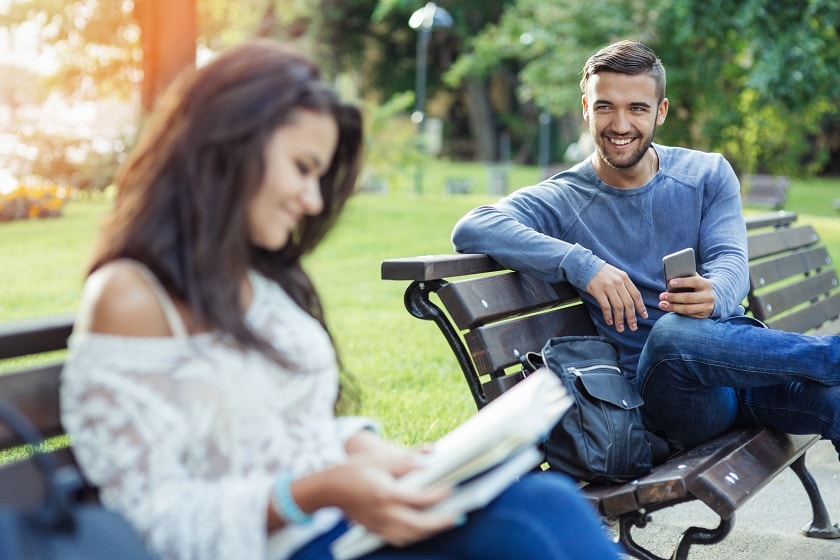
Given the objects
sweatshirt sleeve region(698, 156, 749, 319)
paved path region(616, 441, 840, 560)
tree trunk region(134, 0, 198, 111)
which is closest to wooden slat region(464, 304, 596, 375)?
sweatshirt sleeve region(698, 156, 749, 319)

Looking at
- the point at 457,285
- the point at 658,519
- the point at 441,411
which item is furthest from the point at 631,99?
the point at 441,411

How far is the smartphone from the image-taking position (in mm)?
3359

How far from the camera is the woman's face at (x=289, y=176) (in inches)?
76.2

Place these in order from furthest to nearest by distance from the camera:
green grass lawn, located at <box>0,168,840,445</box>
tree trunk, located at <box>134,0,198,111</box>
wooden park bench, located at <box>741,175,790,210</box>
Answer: wooden park bench, located at <box>741,175,790,210</box>, tree trunk, located at <box>134,0,198,111</box>, green grass lawn, located at <box>0,168,840,445</box>

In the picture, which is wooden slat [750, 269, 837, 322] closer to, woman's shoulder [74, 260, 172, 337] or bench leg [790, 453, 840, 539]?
bench leg [790, 453, 840, 539]

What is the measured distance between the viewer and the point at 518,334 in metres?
3.40

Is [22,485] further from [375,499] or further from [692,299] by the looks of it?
[692,299]

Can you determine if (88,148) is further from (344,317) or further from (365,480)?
(365,480)

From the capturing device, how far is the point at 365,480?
178 centimetres

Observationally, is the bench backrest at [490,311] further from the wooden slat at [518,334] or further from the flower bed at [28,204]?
the flower bed at [28,204]

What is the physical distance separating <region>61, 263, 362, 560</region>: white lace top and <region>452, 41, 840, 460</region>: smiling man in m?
1.62

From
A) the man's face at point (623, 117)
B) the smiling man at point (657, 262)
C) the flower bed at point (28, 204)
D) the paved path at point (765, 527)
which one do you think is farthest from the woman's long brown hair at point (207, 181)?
the flower bed at point (28, 204)

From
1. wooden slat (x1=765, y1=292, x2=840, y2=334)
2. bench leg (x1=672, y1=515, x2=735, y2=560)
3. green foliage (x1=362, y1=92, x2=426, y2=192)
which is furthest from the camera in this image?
green foliage (x1=362, y1=92, x2=426, y2=192)

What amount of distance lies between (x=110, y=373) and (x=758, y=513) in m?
3.24
